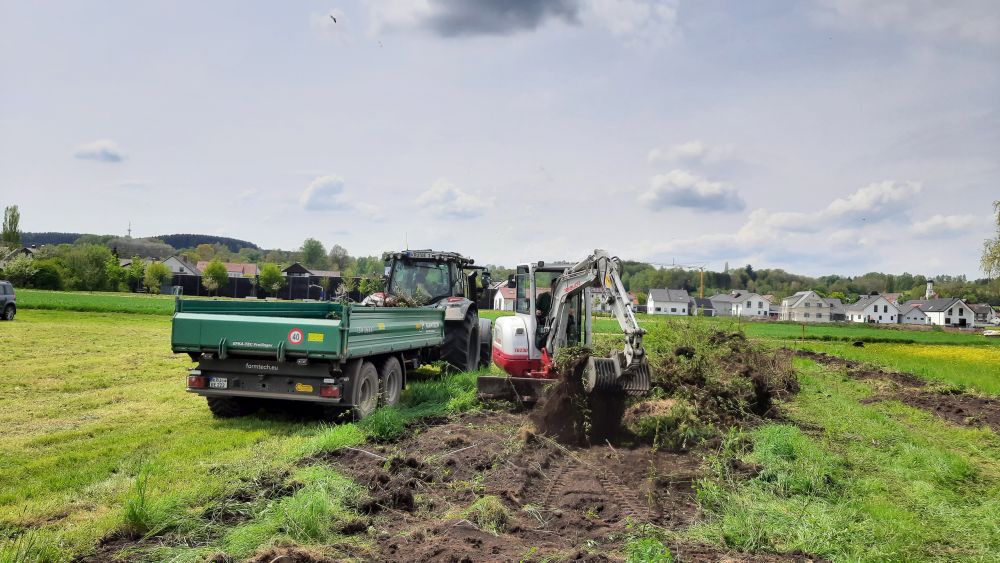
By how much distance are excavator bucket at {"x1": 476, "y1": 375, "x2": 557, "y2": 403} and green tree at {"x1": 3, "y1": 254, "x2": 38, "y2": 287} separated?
6761cm

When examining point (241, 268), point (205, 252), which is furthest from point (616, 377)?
point (205, 252)

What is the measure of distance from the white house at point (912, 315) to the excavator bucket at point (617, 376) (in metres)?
106

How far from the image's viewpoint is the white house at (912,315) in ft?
317

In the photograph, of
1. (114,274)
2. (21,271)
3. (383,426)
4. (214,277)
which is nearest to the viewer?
(383,426)

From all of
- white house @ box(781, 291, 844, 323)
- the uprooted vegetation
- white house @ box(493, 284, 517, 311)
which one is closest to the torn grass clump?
the uprooted vegetation

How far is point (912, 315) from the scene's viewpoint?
3848 inches

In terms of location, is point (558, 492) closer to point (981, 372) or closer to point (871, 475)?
point (871, 475)

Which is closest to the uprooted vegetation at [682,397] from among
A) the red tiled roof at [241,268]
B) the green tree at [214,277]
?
the green tree at [214,277]

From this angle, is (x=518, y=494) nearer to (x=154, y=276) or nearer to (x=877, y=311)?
(x=154, y=276)

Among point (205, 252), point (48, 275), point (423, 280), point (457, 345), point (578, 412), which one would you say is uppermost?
point (205, 252)

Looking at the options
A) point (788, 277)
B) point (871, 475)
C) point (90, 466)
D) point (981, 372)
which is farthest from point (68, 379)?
point (788, 277)

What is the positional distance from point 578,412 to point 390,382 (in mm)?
3380

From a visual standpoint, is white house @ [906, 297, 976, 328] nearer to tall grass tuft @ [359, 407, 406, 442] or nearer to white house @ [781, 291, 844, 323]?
white house @ [781, 291, 844, 323]

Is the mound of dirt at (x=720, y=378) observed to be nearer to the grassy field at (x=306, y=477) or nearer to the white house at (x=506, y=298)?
the grassy field at (x=306, y=477)
